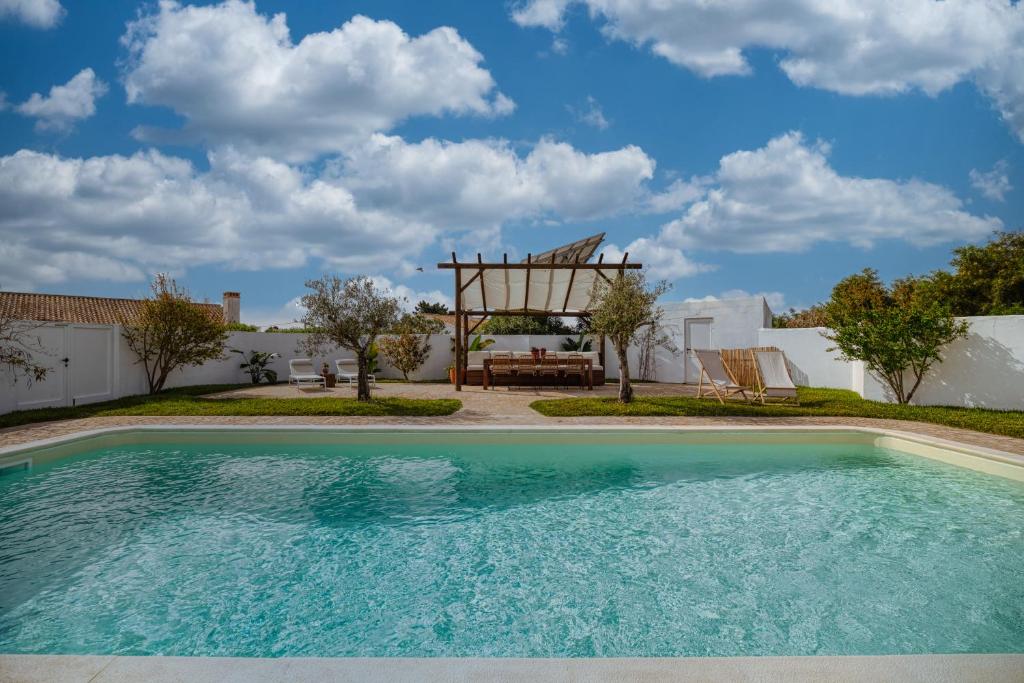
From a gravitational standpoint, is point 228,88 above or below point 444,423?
above

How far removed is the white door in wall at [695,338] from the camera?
1975 centimetres

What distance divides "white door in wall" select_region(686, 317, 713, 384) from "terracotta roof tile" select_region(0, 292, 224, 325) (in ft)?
67.8

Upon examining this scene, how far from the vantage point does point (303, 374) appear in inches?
714

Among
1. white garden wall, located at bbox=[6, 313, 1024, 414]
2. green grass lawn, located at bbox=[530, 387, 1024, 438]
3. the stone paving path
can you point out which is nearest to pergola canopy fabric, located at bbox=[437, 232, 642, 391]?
green grass lawn, located at bbox=[530, 387, 1024, 438]

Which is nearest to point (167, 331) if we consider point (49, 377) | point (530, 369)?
point (49, 377)

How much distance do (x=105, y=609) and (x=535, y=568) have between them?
9.41 ft

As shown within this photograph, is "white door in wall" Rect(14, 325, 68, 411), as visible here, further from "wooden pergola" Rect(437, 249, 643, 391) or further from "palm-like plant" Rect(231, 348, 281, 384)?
"wooden pergola" Rect(437, 249, 643, 391)

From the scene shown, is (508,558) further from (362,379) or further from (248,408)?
(362,379)

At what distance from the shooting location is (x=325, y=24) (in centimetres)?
1095

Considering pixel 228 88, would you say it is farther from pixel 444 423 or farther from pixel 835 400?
pixel 835 400

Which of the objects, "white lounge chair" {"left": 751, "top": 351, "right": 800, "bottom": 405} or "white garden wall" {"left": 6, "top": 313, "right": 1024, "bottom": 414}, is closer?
"white garden wall" {"left": 6, "top": 313, "right": 1024, "bottom": 414}

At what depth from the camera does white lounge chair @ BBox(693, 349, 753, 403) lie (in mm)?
12773

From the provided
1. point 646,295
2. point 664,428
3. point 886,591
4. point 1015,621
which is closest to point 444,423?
point 664,428

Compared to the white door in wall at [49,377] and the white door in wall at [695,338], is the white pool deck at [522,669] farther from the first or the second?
the white door in wall at [695,338]
